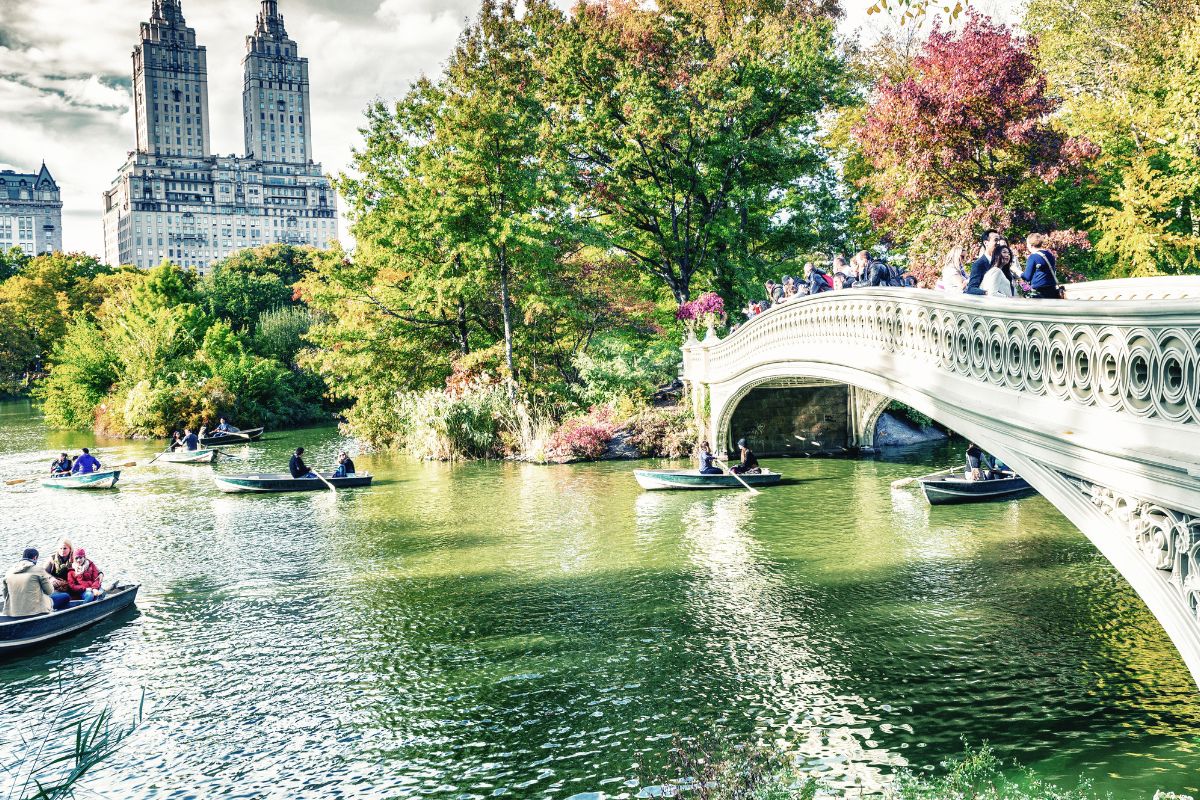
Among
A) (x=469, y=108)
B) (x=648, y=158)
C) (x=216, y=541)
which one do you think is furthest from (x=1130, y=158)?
(x=216, y=541)

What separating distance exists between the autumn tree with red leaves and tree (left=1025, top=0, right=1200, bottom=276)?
51.2 inches

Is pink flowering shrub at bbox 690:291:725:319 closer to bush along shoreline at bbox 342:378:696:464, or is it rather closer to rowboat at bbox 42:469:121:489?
bush along shoreline at bbox 342:378:696:464

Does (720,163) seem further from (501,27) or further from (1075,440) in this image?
(1075,440)

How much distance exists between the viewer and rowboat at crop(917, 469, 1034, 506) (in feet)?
62.0

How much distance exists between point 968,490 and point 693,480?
20.1 ft

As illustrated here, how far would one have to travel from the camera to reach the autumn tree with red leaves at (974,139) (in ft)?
69.1

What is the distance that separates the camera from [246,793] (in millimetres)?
8359

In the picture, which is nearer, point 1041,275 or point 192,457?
point 1041,275

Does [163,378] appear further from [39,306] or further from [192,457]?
[39,306]

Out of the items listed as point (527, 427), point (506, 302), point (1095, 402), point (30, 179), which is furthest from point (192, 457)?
point (30, 179)

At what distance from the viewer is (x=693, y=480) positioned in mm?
21859

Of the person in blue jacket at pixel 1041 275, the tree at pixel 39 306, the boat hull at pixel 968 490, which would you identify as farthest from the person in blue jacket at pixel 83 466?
the tree at pixel 39 306

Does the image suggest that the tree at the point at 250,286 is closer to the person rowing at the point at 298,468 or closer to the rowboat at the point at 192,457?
the rowboat at the point at 192,457

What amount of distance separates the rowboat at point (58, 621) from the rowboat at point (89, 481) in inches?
549
